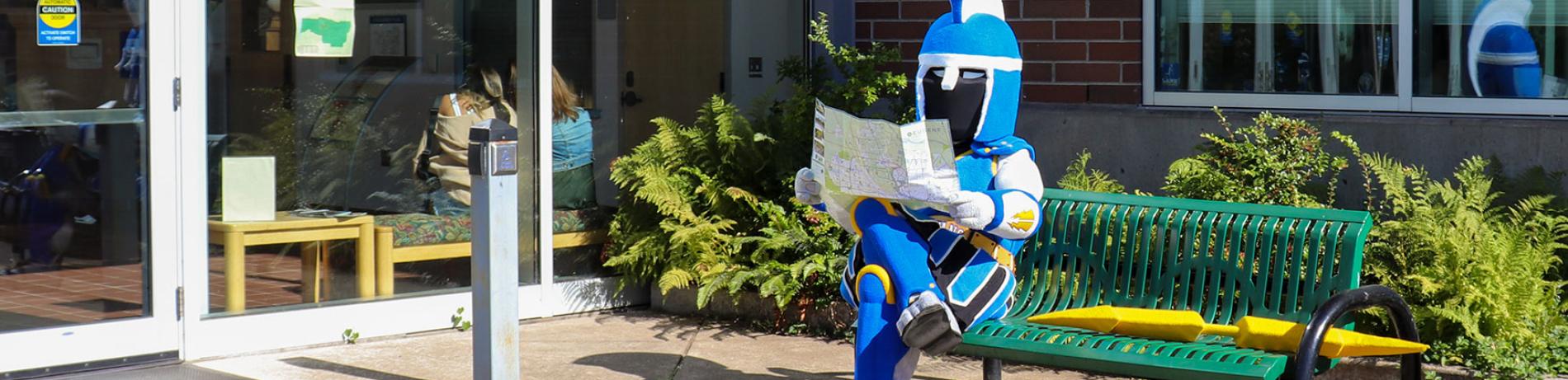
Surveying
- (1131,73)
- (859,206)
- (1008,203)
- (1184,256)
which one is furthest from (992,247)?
(1131,73)

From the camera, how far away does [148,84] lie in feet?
20.6

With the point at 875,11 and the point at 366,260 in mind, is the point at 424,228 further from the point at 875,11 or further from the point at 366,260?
the point at 875,11

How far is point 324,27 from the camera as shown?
22.0ft

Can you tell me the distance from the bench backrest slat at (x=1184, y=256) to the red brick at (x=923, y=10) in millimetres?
2150

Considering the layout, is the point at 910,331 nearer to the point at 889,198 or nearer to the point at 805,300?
the point at 889,198

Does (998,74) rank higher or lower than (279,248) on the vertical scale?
higher

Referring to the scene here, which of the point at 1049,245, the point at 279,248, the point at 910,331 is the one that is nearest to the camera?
the point at 910,331

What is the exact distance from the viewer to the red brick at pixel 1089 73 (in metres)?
7.50

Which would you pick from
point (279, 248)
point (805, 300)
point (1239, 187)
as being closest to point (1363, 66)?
point (1239, 187)

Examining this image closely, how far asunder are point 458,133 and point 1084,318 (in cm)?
310

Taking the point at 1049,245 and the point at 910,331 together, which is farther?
the point at 1049,245

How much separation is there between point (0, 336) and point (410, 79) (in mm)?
1878

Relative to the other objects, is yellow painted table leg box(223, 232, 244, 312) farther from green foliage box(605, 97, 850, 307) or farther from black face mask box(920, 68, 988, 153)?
black face mask box(920, 68, 988, 153)

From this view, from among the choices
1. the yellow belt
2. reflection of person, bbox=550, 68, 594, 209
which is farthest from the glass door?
the yellow belt
